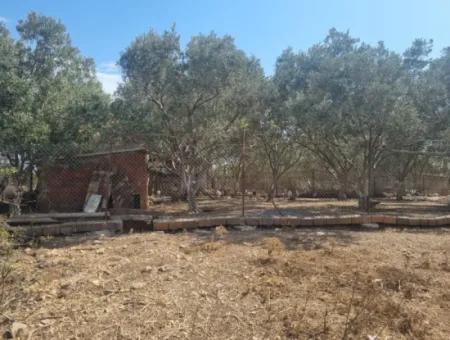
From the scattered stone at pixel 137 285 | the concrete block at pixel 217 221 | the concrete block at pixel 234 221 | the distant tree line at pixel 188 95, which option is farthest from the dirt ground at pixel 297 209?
the scattered stone at pixel 137 285

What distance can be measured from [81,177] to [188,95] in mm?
4595

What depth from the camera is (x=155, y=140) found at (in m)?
9.56

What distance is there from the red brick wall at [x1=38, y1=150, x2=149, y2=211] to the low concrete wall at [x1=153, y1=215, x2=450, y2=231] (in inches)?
194

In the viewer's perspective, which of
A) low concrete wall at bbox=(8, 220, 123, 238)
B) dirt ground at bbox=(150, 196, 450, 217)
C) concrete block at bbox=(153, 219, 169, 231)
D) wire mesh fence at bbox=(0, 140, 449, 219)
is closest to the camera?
low concrete wall at bbox=(8, 220, 123, 238)

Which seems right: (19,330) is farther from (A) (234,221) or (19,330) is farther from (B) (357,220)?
(B) (357,220)

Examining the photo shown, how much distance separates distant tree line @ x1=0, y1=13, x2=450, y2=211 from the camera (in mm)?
8164

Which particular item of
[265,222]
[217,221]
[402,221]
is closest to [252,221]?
[265,222]

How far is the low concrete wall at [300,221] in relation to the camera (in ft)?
20.1

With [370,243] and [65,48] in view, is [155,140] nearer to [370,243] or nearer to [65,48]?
[65,48]

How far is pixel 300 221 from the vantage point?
Answer: 6434 mm

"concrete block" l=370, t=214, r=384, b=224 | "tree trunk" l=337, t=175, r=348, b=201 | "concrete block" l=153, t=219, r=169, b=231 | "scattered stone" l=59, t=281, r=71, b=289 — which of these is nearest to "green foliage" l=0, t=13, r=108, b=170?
"concrete block" l=153, t=219, r=169, b=231

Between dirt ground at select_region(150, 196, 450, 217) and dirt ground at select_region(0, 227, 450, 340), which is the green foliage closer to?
dirt ground at select_region(150, 196, 450, 217)

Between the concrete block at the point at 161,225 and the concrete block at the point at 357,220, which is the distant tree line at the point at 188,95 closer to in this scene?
the concrete block at the point at 357,220

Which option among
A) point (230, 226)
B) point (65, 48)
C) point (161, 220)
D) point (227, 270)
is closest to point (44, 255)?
point (161, 220)
